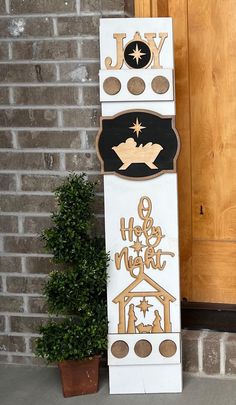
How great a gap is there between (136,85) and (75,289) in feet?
2.91

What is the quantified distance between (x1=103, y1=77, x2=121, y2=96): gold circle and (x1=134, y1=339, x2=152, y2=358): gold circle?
106 centimetres

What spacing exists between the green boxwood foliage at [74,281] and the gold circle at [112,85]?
1.33 ft

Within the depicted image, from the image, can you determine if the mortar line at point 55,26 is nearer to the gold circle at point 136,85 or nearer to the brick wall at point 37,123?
the brick wall at point 37,123

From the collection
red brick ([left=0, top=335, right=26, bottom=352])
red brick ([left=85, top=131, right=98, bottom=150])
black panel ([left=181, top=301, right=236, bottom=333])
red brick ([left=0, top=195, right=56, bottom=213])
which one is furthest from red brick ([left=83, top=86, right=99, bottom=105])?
red brick ([left=0, top=335, right=26, bottom=352])

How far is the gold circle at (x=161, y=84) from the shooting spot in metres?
3.34

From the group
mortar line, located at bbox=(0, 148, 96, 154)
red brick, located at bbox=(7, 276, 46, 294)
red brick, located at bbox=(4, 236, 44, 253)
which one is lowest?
red brick, located at bbox=(7, 276, 46, 294)

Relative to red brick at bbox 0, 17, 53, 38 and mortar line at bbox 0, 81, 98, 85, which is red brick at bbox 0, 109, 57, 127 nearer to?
mortar line at bbox 0, 81, 98, 85

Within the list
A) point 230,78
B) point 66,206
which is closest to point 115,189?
point 66,206

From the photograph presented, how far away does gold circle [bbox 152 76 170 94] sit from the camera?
334cm

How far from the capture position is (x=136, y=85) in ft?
11.0

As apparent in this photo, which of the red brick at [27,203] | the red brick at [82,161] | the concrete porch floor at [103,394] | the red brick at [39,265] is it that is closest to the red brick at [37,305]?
the red brick at [39,265]

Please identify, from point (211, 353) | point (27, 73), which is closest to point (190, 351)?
point (211, 353)

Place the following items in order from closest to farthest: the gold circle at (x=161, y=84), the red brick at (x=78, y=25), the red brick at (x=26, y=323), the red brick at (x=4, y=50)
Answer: the gold circle at (x=161, y=84) < the red brick at (x=78, y=25) < the red brick at (x=4, y=50) < the red brick at (x=26, y=323)

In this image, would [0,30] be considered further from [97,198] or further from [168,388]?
[168,388]
